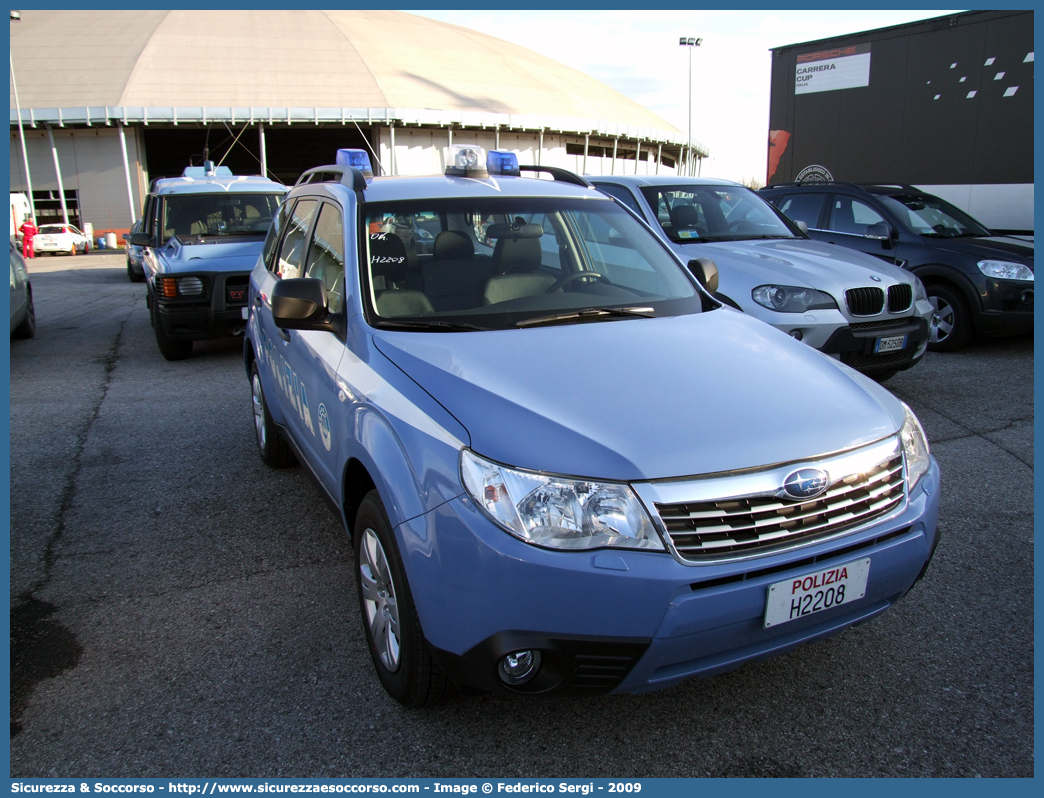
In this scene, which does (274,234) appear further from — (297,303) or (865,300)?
(865,300)

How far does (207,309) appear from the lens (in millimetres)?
Result: 8062

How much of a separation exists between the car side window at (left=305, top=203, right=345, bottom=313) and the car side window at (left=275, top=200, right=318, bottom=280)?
190mm

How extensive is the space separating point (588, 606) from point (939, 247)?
7919 mm

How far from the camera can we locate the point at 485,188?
3715mm

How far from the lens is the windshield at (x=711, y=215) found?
7.32m

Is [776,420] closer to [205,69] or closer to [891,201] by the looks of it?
[891,201]

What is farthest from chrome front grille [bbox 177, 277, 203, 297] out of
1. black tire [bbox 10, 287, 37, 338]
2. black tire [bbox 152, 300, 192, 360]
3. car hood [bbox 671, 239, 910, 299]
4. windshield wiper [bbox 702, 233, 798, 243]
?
windshield wiper [bbox 702, 233, 798, 243]

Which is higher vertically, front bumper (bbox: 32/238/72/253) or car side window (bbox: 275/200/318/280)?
car side window (bbox: 275/200/318/280)

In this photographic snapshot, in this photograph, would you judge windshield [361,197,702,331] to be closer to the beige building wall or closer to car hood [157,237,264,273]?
car hood [157,237,264,273]

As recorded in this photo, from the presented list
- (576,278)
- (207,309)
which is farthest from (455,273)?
(207,309)

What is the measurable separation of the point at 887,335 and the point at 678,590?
488 cm

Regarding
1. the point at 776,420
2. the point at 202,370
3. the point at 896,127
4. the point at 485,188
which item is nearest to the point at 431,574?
the point at 776,420

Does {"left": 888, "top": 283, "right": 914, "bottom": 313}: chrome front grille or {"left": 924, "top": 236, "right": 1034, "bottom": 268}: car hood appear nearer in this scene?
{"left": 888, "top": 283, "right": 914, "bottom": 313}: chrome front grille

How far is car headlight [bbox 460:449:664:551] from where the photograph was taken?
2057mm
